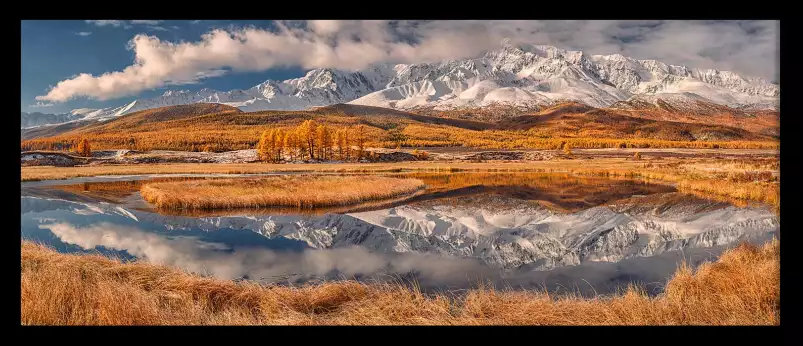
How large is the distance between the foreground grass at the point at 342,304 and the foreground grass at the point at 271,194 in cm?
1671

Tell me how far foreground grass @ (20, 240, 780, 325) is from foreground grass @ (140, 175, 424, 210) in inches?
658

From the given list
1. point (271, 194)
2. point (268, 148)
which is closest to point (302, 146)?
point (268, 148)

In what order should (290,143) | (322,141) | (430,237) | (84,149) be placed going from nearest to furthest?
(430,237), (84,149), (322,141), (290,143)

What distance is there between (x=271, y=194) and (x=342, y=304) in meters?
21.4

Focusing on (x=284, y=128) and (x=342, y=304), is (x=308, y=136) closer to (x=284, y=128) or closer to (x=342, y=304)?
(x=284, y=128)

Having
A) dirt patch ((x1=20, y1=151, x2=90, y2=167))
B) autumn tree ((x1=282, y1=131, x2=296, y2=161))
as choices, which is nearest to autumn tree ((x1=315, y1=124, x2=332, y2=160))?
autumn tree ((x1=282, y1=131, x2=296, y2=161))

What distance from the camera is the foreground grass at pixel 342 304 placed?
21.6ft

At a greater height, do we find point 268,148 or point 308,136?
point 308,136

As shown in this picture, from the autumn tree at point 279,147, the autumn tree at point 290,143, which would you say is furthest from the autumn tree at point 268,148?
the autumn tree at point 290,143

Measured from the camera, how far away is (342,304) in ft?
26.3

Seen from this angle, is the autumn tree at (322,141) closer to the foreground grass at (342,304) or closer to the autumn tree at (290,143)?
the autumn tree at (290,143)

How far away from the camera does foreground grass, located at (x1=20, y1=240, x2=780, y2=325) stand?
6570 millimetres
